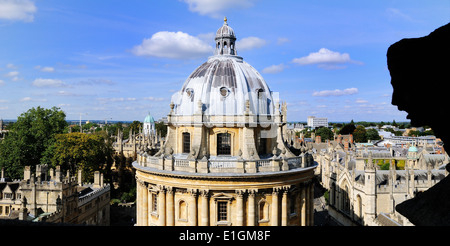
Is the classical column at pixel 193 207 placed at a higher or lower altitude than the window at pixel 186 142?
lower

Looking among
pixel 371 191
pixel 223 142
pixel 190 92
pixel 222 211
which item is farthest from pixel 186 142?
pixel 371 191

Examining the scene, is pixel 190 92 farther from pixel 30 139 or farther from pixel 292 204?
pixel 30 139

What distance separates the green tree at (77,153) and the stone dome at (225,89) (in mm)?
26246

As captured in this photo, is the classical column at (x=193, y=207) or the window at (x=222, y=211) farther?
the window at (x=222, y=211)

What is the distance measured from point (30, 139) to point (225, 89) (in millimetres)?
39292

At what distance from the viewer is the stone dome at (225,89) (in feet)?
87.8

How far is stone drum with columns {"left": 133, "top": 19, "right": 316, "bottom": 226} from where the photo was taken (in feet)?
77.4

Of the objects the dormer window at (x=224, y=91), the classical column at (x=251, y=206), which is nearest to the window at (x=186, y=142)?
the dormer window at (x=224, y=91)

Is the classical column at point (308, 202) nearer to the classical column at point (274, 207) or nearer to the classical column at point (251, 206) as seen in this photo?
the classical column at point (274, 207)

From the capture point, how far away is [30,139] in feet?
169

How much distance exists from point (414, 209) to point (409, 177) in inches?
1592

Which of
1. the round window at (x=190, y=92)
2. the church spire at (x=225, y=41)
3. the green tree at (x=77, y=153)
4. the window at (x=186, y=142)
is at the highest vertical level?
the church spire at (x=225, y=41)
